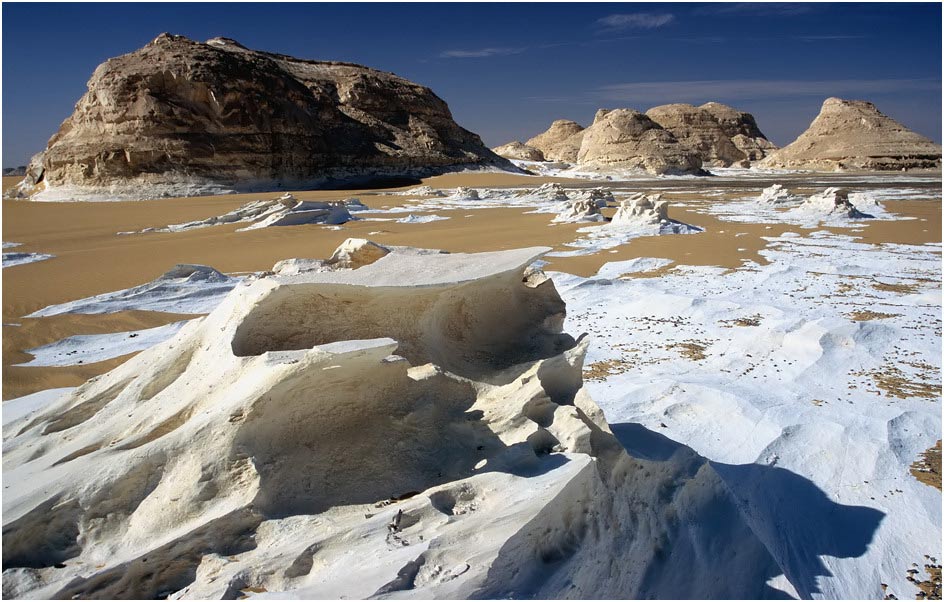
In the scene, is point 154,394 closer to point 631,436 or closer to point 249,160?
point 631,436

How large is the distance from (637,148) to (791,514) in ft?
159

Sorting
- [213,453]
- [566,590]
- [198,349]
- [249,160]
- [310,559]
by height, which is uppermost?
[249,160]

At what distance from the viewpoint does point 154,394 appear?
2172 mm

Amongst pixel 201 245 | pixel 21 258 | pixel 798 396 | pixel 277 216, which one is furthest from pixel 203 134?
pixel 798 396

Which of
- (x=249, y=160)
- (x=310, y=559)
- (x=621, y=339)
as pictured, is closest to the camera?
(x=310, y=559)

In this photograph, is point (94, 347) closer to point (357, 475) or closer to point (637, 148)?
point (357, 475)

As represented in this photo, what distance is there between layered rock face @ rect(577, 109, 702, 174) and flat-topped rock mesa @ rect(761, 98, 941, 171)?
1557cm

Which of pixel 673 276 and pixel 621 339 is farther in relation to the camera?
pixel 673 276

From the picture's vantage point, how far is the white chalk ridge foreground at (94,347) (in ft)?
14.6

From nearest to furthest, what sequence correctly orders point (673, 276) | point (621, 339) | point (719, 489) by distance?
point (719, 489) < point (621, 339) < point (673, 276)

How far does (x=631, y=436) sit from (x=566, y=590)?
1334 millimetres

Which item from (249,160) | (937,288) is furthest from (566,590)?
(249,160)

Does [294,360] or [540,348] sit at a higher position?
[294,360]

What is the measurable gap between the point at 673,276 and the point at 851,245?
4.93 m
